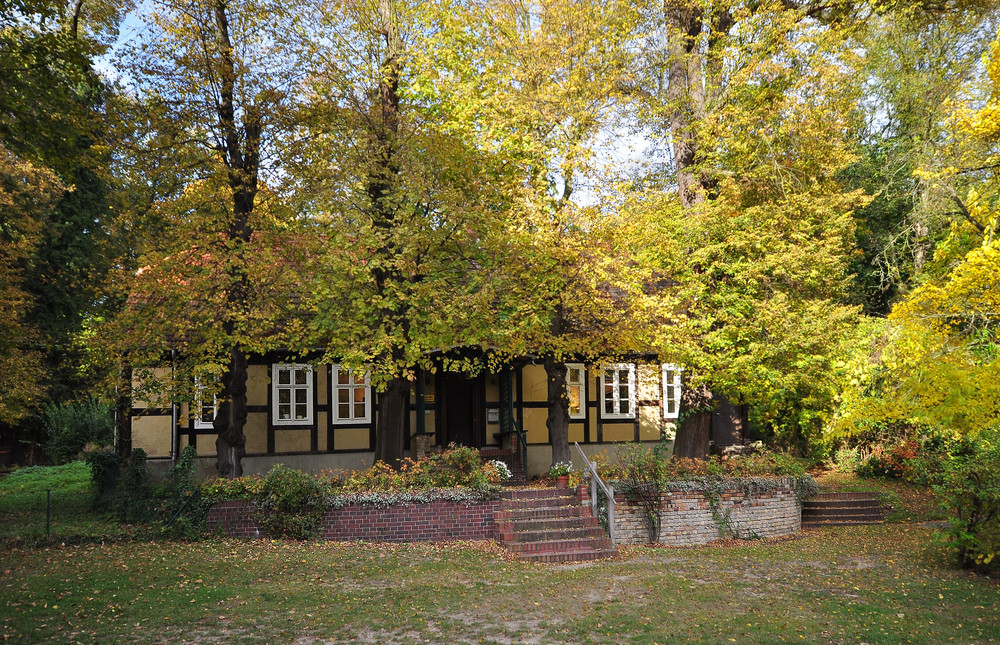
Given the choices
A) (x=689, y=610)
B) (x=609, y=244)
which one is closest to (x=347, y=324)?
(x=609, y=244)

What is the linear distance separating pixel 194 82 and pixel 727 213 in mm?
11464

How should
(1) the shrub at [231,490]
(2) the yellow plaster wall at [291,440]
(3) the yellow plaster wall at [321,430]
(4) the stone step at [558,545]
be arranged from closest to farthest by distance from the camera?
(4) the stone step at [558,545]
(1) the shrub at [231,490]
(2) the yellow plaster wall at [291,440]
(3) the yellow plaster wall at [321,430]

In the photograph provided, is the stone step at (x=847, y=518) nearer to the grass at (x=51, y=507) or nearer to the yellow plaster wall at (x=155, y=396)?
the yellow plaster wall at (x=155, y=396)

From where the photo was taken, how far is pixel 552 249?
15.0 meters

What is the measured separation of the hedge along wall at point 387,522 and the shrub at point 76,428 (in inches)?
525

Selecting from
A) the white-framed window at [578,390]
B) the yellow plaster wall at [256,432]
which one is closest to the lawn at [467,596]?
the yellow plaster wall at [256,432]

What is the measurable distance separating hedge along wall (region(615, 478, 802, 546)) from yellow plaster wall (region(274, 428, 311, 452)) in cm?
852

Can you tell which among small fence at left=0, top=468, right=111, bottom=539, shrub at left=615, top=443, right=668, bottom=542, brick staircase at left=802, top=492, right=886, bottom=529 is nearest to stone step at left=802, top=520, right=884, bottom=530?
brick staircase at left=802, top=492, right=886, bottom=529

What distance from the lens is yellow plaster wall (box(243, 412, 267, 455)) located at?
1833cm

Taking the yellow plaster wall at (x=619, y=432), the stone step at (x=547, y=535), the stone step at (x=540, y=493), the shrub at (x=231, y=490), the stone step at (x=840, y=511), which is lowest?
the stone step at (x=840, y=511)

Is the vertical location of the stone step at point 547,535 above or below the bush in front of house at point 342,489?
below

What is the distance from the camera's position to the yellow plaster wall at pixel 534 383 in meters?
21.0

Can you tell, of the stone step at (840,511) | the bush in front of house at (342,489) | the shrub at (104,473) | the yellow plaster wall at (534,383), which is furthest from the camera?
the yellow plaster wall at (534,383)

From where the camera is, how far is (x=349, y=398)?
19250 millimetres
